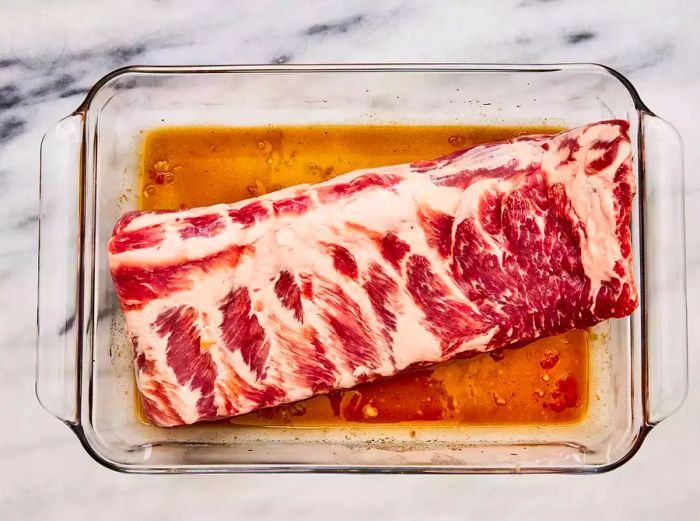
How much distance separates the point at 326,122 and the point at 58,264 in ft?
3.12

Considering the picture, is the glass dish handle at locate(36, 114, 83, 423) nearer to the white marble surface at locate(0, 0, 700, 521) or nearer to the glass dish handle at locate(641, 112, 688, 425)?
the white marble surface at locate(0, 0, 700, 521)

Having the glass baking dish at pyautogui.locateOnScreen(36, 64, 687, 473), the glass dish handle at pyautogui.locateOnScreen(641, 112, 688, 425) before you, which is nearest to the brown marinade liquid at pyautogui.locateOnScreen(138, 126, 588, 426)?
the glass baking dish at pyautogui.locateOnScreen(36, 64, 687, 473)

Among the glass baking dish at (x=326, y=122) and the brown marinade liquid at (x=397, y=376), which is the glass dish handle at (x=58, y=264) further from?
the brown marinade liquid at (x=397, y=376)

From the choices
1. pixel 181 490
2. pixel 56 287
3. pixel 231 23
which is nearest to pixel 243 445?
pixel 181 490

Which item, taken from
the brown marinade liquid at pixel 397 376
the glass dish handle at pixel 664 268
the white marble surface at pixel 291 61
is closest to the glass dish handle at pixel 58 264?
the white marble surface at pixel 291 61

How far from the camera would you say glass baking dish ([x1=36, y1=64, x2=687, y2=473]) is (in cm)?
219

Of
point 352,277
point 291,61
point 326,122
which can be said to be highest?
point 291,61

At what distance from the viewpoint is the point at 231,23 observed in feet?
7.65

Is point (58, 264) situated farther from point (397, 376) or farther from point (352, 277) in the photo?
point (397, 376)

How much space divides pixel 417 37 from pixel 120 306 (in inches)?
50.3

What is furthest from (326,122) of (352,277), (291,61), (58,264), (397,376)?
(58,264)

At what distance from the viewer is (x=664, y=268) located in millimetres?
2232

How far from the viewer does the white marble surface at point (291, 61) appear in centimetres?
232

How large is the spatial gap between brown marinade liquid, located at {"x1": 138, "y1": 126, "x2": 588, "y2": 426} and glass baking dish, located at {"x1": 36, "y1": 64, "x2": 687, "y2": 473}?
4 cm
